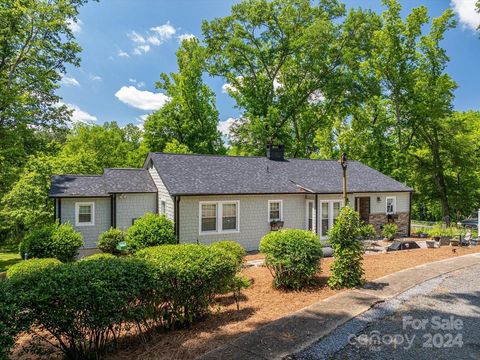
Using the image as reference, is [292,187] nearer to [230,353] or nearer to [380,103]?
[230,353]

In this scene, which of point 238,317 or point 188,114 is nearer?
point 238,317

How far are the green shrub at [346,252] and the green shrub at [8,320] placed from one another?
658 cm

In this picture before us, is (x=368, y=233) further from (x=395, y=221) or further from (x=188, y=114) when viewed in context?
(x=188, y=114)

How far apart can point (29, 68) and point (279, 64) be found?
19.5m

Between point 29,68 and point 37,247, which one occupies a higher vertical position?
point 29,68

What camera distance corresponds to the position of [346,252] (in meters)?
7.96

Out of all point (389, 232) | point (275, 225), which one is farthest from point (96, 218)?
point (389, 232)

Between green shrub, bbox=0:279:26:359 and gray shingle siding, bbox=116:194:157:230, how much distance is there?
415 inches

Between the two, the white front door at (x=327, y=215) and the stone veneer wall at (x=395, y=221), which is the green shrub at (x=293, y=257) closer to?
the white front door at (x=327, y=215)

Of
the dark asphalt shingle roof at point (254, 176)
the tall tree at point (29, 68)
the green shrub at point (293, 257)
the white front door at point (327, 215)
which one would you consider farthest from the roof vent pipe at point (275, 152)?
the tall tree at point (29, 68)

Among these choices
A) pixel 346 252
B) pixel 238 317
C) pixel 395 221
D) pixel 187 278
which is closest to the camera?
pixel 187 278

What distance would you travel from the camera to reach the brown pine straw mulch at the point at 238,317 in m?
4.89

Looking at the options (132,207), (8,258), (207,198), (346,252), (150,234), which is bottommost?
(8,258)

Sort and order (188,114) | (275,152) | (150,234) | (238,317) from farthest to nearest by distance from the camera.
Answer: (188,114) < (275,152) < (150,234) < (238,317)
